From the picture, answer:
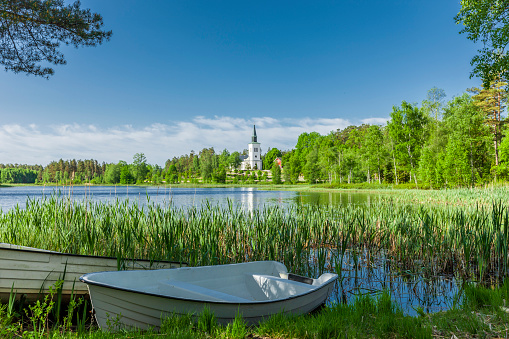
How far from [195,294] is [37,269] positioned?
1.94 metres

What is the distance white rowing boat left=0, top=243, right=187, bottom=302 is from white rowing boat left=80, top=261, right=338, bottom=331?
551 millimetres

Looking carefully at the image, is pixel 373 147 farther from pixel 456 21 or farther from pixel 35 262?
pixel 35 262

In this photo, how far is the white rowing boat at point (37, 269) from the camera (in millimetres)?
3283

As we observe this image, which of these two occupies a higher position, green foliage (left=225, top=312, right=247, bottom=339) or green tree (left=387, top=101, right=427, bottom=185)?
green tree (left=387, top=101, right=427, bottom=185)

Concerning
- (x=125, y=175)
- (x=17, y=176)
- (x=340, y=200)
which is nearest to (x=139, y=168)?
(x=125, y=175)

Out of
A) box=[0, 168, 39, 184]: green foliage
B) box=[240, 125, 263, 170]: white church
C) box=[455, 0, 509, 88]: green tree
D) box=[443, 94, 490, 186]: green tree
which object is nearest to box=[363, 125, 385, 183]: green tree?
box=[443, 94, 490, 186]: green tree

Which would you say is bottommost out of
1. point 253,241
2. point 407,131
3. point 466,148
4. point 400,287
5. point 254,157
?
point 400,287

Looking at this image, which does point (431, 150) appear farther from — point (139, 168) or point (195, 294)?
point (139, 168)

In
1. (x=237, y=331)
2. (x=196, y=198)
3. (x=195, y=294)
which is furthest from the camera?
(x=196, y=198)

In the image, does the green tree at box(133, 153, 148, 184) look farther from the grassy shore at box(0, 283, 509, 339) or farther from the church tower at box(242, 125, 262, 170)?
the grassy shore at box(0, 283, 509, 339)

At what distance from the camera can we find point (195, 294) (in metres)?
3.27

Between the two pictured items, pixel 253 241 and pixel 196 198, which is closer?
pixel 253 241

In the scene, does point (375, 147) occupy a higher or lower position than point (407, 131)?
lower

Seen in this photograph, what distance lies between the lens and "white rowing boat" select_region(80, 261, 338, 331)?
2.89 m
